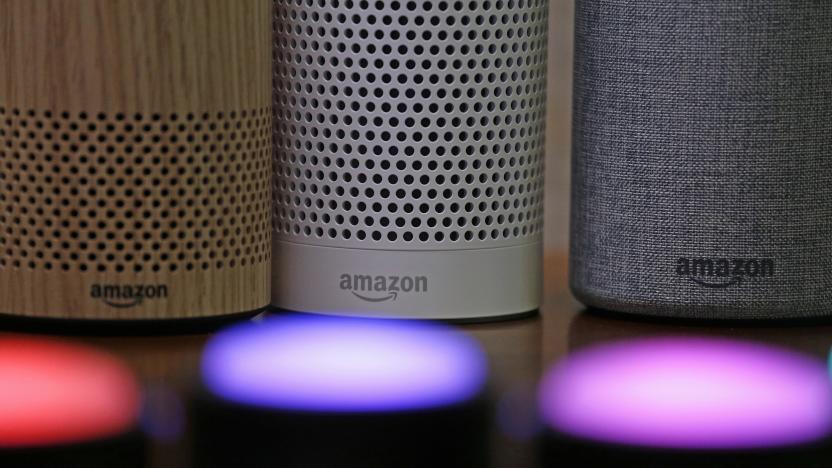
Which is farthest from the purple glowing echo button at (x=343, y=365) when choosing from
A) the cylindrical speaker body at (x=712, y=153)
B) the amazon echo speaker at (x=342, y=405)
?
the cylindrical speaker body at (x=712, y=153)

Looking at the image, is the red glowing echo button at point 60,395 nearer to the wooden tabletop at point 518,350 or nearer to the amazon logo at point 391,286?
the wooden tabletop at point 518,350

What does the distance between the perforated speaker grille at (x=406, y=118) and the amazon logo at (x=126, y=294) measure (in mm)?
95

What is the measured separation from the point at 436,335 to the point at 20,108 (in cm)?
23

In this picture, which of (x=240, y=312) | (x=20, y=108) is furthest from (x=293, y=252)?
(x=20, y=108)

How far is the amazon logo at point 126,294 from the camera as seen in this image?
818 millimetres

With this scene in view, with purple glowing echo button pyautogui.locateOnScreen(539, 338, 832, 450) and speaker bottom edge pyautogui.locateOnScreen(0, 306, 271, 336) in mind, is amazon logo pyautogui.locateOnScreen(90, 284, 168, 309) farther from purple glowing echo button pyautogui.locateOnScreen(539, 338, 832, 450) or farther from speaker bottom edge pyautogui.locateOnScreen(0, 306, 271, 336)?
purple glowing echo button pyautogui.locateOnScreen(539, 338, 832, 450)

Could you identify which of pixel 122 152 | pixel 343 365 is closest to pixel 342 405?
pixel 343 365

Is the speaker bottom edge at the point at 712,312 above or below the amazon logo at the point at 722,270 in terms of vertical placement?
below

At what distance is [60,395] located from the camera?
2.46ft

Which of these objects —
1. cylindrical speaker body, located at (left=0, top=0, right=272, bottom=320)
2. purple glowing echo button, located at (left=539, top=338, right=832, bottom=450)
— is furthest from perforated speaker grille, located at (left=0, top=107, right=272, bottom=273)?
purple glowing echo button, located at (left=539, top=338, right=832, bottom=450)

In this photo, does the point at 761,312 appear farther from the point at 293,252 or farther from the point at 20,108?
the point at 20,108

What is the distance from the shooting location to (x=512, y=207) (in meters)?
0.89

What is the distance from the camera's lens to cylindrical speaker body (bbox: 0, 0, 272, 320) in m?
0.80

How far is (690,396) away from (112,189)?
0.28 metres
